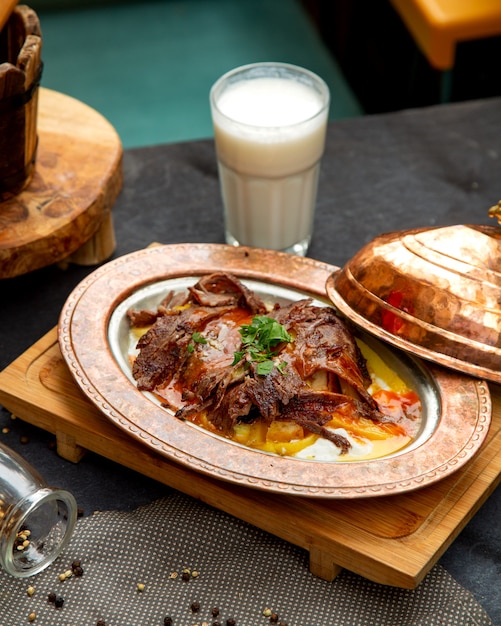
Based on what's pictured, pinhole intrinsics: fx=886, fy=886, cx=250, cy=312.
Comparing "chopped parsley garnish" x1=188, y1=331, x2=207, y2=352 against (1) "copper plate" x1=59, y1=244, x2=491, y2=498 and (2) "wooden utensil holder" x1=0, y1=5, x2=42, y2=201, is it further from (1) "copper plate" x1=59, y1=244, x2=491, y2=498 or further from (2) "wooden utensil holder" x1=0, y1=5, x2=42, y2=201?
(2) "wooden utensil holder" x1=0, y1=5, x2=42, y2=201

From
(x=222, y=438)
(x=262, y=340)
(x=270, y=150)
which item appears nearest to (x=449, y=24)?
(x=270, y=150)

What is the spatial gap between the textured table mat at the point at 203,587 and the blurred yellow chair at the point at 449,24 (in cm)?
410

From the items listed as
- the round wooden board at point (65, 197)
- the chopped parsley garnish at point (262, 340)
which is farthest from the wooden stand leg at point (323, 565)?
the round wooden board at point (65, 197)

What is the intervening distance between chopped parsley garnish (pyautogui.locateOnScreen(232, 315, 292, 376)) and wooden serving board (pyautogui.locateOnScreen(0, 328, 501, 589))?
1.38 ft

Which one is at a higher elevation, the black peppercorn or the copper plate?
the copper plate

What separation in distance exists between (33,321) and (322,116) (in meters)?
1.54

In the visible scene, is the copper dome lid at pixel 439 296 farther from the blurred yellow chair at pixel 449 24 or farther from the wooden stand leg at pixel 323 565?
the blurred yellow chair at pixel 449 24

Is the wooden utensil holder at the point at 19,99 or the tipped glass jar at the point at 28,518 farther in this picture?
the wooden utensil holder at the point at 19,99

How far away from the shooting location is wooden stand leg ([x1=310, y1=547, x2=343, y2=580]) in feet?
9.09

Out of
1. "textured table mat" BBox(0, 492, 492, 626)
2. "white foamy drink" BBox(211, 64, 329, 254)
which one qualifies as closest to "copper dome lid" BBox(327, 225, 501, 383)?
"textured table mat" BBox(0, 492, 492, 626)

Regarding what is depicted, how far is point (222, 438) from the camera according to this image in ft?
9.37

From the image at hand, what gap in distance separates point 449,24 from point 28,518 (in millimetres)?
4513

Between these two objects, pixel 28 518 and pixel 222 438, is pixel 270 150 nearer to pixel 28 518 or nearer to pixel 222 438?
pixel 222 438

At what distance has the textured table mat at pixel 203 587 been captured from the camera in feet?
9.01
